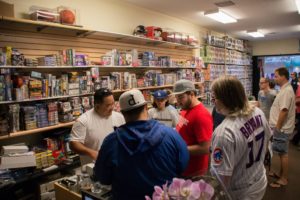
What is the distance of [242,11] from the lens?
5.79 meters

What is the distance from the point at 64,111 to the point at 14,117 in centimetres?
63

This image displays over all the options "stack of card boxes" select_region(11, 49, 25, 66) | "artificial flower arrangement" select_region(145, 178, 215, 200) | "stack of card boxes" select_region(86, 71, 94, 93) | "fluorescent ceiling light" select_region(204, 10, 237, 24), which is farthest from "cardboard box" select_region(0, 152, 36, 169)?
"fluorescent ceiling light" select_region(204, 10, 237, 24)

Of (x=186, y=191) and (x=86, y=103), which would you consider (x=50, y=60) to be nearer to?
(x=86, y=103)

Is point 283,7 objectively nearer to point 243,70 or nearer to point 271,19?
point 271,19

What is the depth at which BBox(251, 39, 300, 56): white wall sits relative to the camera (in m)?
10.6

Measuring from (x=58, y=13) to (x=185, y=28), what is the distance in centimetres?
403

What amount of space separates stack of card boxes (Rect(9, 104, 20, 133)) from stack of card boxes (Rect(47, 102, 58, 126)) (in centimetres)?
40

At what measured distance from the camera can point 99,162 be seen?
4.79 ft

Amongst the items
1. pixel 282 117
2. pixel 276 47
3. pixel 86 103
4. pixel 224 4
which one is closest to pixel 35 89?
pixel 86 103

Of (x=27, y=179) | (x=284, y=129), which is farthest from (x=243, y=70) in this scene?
(x=27, y=179)

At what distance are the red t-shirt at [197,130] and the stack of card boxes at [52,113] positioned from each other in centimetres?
187

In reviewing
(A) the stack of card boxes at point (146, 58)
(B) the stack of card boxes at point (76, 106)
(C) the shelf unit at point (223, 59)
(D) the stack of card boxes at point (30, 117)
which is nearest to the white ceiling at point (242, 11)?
(C) the shelf unit at point (223, 59)

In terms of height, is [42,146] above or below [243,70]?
below

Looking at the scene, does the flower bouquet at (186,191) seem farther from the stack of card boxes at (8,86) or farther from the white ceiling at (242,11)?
the white ceiling at (242,11)
